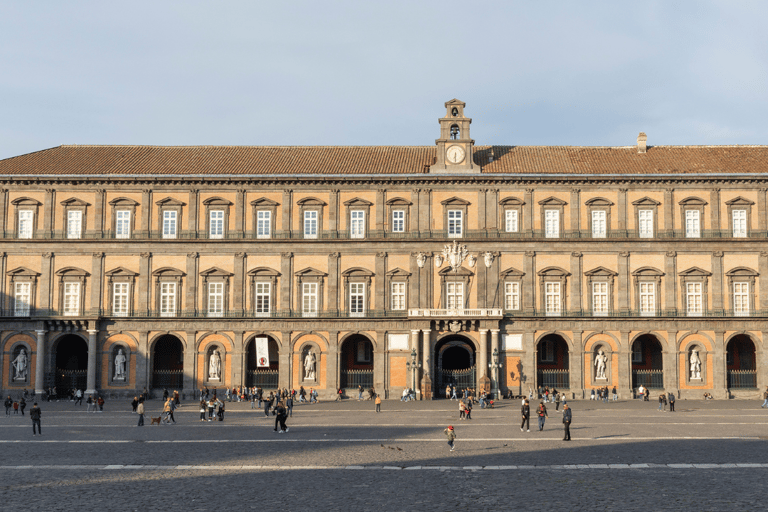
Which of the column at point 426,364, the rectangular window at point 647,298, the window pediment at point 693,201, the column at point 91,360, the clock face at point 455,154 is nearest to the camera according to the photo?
the column at point 426,364

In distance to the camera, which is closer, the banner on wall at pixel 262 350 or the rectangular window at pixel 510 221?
the banner on wall at pixel 262 350

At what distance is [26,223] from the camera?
195 feet

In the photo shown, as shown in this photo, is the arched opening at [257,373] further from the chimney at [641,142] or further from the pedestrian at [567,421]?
the chimney at [641,142]

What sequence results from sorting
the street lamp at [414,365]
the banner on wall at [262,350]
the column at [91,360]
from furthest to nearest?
the column at [91,360], the banner on wall at [262,350], the street lamp at [414,365]

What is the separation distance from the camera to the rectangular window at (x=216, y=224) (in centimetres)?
5953

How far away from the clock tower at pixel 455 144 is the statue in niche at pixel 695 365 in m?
20.3

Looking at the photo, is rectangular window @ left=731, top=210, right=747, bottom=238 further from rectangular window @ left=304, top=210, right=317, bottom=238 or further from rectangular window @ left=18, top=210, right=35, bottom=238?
rectangular window @ left=18, top=210, right=35, bottom=238

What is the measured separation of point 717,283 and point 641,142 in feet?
41.3

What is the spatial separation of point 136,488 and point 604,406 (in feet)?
117

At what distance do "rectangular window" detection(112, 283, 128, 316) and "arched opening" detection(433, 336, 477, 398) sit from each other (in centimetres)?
2291

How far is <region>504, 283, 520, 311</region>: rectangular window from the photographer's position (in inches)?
2306

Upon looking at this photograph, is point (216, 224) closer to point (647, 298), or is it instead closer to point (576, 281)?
point (576, 281)

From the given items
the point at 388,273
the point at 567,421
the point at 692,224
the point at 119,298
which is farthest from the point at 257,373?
the point at 692,224

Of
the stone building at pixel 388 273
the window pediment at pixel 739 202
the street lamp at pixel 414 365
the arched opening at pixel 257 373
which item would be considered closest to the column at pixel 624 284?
the stone building at pixel 388 273
